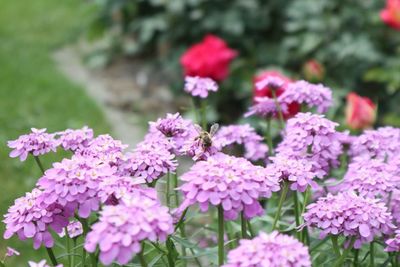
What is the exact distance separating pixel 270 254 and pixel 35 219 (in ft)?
1.31

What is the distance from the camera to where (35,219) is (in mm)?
1091

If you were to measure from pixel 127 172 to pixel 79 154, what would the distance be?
89mm

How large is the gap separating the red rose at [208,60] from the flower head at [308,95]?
5.81ft

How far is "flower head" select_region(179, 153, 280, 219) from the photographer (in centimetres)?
97

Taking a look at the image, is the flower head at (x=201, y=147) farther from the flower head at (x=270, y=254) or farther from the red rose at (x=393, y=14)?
the red rose at (x=393, y=14)

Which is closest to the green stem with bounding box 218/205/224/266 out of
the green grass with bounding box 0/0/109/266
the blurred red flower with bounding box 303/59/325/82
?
the green grass with bounding box 0/0/109/266

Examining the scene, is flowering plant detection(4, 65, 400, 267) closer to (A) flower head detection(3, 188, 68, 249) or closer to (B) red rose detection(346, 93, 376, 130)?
(A) flower head detection(3, 188, 68, 249)

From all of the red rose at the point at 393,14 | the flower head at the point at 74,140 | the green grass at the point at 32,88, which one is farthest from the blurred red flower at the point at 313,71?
the flower head at the point at 74,140

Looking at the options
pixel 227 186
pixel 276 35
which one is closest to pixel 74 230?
pixel 227 186

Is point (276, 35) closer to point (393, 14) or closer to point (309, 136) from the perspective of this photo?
point (393, 14)

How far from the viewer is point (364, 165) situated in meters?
1.33

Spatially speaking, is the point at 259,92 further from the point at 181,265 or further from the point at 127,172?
the point at 127,172

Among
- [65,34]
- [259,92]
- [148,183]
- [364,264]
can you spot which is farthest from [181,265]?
[65,34]

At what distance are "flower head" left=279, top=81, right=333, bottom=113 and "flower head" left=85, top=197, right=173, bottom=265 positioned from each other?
0.68 meters
